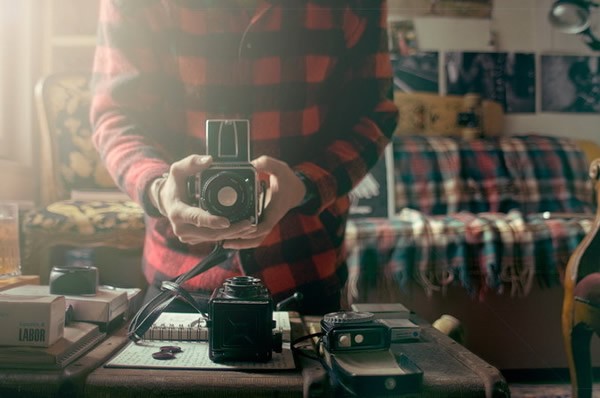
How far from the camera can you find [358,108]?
3.06 feet

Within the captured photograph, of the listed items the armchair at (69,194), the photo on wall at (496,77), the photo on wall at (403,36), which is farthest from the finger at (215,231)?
the photo on wall at (496,77)

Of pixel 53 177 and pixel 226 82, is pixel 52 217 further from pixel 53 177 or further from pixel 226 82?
pixel 226 82

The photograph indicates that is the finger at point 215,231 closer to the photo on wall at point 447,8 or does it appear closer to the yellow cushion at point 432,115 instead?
the photo on wall at point 447,8

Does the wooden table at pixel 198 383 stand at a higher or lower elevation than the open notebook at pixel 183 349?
lower

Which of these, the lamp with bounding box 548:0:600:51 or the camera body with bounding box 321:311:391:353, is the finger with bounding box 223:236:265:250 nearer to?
the camera body with bounding box 321:311:391:353

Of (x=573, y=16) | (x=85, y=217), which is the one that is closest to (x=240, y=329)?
(x=85, y=217)

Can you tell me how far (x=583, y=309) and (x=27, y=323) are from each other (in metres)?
1.06

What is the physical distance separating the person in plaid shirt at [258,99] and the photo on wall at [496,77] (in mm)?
547

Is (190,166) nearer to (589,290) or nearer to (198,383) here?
(198,383)

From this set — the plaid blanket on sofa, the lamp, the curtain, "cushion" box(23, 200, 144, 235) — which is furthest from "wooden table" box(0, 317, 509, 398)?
the plaid blanket on sofa

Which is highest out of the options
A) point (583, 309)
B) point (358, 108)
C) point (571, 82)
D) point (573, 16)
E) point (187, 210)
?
point (573, 16)

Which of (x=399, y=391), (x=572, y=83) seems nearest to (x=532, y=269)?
(x=572, y=83)

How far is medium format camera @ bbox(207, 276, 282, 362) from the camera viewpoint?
61 cm

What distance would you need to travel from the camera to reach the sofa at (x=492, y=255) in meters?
1.45
